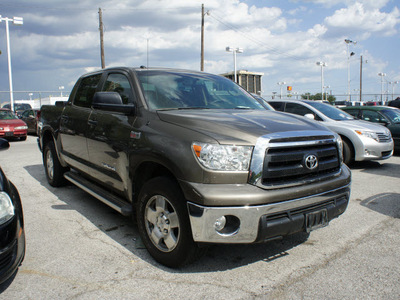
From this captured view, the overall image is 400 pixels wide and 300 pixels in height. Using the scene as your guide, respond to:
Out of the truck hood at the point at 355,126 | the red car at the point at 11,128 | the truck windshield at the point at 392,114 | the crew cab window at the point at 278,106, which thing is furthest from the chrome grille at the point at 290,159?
the red car at the point at 11,128

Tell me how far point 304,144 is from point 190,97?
147 centimetres

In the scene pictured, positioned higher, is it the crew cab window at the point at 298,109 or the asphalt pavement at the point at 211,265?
the crew cab window at the point at 298,109

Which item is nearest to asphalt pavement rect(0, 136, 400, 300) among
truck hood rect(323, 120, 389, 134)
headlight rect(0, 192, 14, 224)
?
headlight rect(0, 192, 14, 224)

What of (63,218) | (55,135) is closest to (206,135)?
(63,218)

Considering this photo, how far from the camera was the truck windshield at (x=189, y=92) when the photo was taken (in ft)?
12.2

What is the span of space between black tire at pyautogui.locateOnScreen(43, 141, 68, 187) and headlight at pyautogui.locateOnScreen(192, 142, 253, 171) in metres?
3.94

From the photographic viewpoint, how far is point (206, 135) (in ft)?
9.26

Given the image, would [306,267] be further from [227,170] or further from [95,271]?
[95,271]

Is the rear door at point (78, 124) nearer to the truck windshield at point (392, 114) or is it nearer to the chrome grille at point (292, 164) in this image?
the chrome grille at point (292, 164)

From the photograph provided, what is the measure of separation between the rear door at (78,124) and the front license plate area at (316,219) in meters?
2.91

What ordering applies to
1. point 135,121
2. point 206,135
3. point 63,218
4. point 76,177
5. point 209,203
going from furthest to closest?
point 76,177
point 63,218
point 135,121
point 206,135
point 209,203

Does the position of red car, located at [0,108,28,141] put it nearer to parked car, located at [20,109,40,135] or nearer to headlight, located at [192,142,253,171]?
parked car, located at [20,109,40,135]

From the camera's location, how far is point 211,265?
10.6 ft

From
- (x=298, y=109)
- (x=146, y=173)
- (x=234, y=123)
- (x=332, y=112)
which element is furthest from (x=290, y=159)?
(x=332, y=112)
